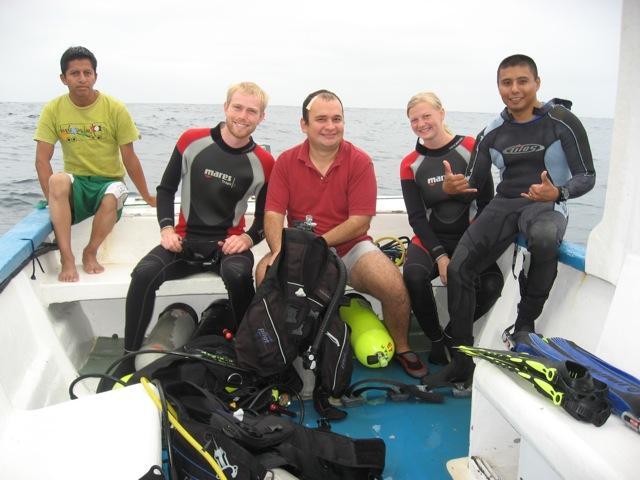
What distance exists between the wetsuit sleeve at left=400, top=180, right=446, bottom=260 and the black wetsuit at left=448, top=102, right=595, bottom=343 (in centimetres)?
28

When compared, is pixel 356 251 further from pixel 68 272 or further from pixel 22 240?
pixel 22 240

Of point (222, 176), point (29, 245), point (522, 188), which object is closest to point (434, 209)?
point (522, 188)

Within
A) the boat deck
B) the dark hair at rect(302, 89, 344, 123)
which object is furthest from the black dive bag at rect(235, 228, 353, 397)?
the dark hair at rect(302, 89, 344, 123)

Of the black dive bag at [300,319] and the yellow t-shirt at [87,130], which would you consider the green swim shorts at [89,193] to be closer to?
the yellow t-shirt at [87,130]

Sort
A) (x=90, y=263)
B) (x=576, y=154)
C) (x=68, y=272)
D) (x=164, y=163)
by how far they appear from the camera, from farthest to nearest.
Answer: (x=164, y=163) < (x=90, y=263) < (x=68, y=272) < (x=576, y=154)

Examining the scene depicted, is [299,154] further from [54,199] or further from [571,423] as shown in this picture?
[571,423]

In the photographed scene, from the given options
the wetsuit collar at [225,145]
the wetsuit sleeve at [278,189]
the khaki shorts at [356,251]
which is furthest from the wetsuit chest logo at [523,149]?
the wetsuit collar at [225,145]

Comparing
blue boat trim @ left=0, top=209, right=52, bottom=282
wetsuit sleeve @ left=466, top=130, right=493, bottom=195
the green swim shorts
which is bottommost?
blue boat trim @ left=0, top=209, right=52, bottom=282

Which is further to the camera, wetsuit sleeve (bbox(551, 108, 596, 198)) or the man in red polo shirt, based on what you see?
the man in red polo shirt

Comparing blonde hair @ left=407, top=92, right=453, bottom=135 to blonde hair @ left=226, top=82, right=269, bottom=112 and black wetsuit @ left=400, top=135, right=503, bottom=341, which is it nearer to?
black wetsuit @ left=400, top=135, right=503, bottom=341

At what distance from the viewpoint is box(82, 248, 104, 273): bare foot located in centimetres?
316

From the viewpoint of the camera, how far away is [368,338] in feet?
8.78

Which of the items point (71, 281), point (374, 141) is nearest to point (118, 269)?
point (71, 281)

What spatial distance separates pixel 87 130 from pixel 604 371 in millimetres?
3122
